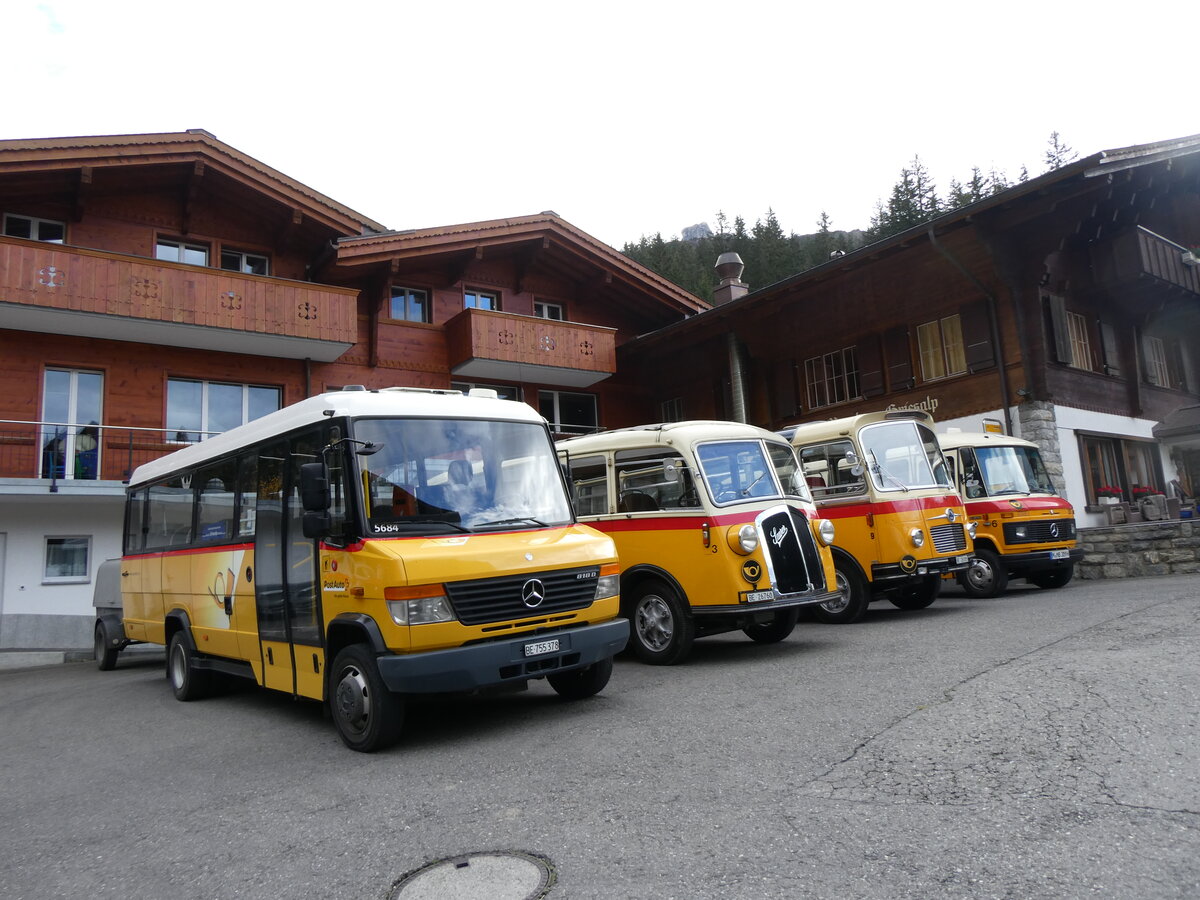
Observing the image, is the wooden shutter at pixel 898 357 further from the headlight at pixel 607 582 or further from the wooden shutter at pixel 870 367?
the headlight at pixel 607 582

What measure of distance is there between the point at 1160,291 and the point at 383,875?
2375 cm

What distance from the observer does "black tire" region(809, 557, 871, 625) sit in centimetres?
1116

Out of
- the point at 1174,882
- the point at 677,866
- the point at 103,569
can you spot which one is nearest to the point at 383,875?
the point at 677,866

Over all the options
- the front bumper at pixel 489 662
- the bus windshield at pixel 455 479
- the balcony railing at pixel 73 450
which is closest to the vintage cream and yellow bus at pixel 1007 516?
the bus windshield at pixel 455 479

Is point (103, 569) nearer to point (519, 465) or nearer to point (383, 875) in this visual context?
point (519, 465)

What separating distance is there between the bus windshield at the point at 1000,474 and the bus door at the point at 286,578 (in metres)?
11.1

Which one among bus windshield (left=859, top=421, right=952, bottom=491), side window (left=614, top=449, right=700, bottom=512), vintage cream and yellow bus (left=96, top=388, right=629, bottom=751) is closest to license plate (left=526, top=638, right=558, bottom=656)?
vintage cream and yellow bus (left=96, top=388, right=629, bottom=751)

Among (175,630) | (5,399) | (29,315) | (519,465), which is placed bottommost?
(175,630)

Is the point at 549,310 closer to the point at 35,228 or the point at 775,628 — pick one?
the point at 35,228

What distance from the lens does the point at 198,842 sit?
14.4 feet

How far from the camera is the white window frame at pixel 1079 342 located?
1929cm

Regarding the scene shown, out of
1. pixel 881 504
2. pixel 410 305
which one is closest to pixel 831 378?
pixel 881 504

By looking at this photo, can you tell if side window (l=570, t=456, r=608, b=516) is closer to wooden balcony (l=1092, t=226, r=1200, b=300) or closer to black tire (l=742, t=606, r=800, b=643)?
black tire (l=742, t=606, r=800, b=643)

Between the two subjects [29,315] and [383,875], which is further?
[29,315]
